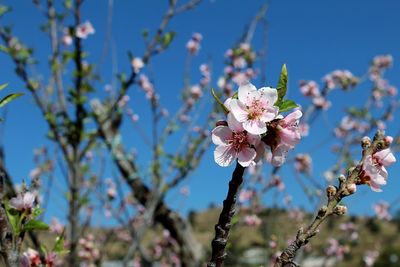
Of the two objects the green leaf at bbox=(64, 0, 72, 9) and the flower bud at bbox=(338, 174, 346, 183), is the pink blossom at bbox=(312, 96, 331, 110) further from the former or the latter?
the flower bud at bbox=(338, 174, 346, 183)

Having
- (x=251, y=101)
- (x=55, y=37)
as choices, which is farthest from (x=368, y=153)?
(x=55, y=37)

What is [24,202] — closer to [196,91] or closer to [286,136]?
[286,136]

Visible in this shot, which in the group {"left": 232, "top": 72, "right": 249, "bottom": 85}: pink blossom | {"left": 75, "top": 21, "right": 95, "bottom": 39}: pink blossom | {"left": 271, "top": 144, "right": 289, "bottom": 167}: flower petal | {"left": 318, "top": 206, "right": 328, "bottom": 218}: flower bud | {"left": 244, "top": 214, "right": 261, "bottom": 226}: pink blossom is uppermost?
{"left": 232, "top": 72, "right": 249, "bottom": 85}: pink blossom

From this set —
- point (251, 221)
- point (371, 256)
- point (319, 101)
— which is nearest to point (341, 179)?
point (319, 101)

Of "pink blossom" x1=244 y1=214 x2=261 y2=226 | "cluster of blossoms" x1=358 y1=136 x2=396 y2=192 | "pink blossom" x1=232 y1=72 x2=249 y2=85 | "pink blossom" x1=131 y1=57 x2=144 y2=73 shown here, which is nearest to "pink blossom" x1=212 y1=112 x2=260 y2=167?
"cluster of blossoms" x1=358 y1=136 x2=396 y2=192

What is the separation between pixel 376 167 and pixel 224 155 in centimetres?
42

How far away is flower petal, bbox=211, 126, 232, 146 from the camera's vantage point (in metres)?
1.20

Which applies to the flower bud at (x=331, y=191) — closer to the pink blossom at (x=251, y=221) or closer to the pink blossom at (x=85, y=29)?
the pink blossom at (x=85, y=29)

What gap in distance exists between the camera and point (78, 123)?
4.21m

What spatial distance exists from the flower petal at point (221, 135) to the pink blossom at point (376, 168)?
1.22 ft

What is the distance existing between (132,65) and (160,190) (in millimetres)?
1199

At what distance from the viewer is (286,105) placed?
3.99 feet

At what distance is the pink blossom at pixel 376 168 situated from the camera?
1.27 meters

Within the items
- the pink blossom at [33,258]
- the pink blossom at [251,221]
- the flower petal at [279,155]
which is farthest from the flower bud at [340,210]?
the pink blossom at [251,221]
